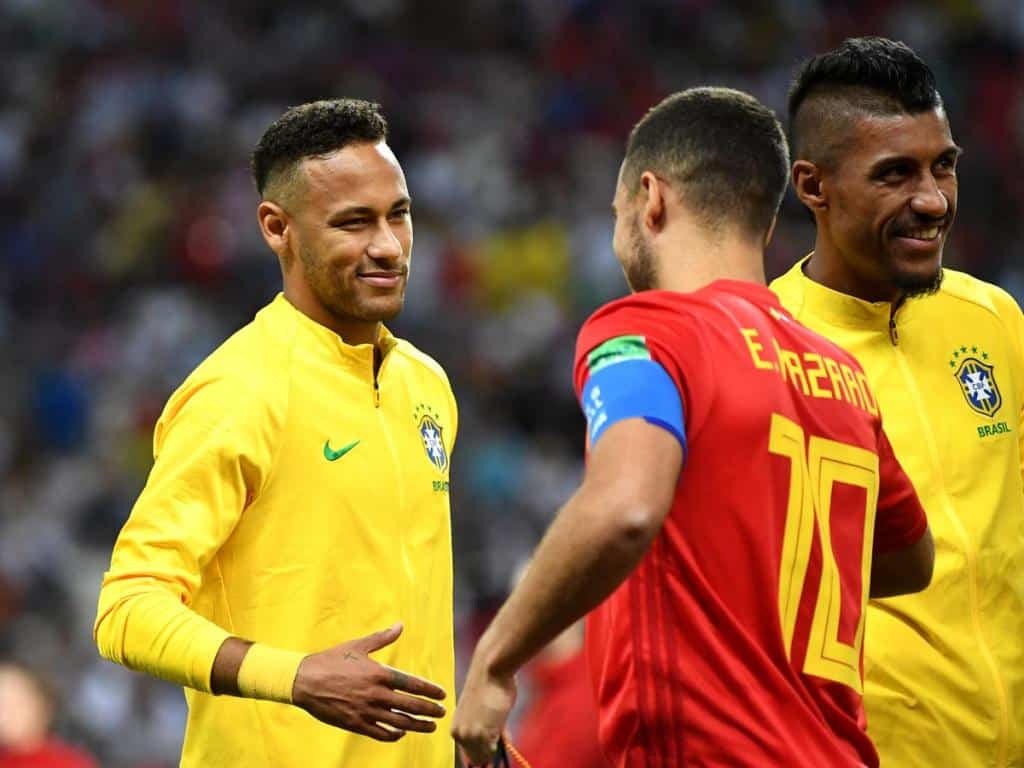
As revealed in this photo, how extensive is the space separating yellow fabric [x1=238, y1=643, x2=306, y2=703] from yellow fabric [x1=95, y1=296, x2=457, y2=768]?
82 mm

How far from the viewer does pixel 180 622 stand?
12.0 ft

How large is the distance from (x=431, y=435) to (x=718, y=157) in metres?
1.21

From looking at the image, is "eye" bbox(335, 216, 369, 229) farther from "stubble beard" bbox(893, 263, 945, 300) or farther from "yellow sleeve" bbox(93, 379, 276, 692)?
"stubble beard" bbox(893, 263, 945, 300)

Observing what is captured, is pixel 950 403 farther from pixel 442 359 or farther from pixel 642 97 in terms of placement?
pixel 642 97

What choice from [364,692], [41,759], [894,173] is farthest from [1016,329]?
[41,759]

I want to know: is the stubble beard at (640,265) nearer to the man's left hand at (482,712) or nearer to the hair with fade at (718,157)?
the hair with fade at (718,157)

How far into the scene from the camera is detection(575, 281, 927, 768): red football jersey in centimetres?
314

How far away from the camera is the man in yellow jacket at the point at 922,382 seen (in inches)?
162

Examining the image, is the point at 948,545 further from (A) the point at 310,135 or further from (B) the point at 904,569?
(A) the point at 310,135

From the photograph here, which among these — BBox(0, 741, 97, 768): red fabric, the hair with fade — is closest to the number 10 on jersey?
the hair with fade

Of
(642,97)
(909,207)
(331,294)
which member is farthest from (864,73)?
(642,97)

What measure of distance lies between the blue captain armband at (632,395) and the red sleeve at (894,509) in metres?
0.68

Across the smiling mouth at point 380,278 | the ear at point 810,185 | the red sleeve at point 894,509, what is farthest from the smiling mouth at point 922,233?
the smiling mouth at point 380,278

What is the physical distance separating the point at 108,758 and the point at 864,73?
7480 mm
